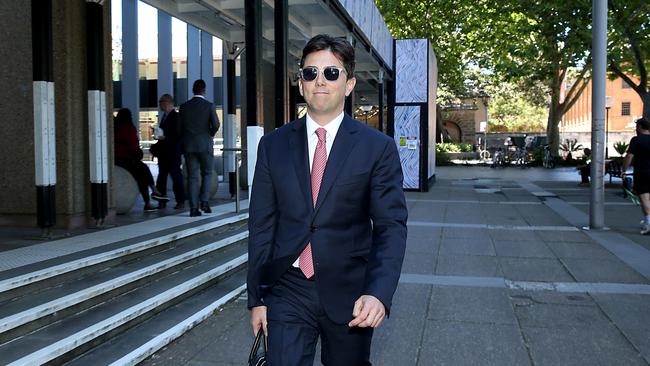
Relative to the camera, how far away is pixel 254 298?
2.38 m

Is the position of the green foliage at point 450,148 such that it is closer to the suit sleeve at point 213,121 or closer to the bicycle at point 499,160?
the bicycle at point 499,160

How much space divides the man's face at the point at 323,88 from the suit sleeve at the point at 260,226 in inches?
11.6

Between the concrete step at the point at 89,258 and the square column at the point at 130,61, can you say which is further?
the square column at the point at 130,61

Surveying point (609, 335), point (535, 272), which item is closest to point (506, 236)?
point (535, 272)

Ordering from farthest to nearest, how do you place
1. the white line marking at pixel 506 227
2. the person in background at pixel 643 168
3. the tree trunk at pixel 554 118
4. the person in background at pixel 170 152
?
the tree trunk at pixel 554 118 < the white line marking at pixel 506 227 < the person in background at pixel 170 152 < the person in background at pixel 643 168

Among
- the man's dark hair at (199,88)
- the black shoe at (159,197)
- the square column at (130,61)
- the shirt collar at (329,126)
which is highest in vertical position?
the square column at (130,61)

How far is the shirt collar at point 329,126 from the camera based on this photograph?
2408 millimetres

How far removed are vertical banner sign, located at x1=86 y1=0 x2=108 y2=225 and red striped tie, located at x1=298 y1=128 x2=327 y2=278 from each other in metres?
5.39

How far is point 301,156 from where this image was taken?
7.76 feet

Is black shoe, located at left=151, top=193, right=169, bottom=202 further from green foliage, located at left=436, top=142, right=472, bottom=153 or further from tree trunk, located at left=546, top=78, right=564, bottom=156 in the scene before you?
green foliage, located at left=436, top=142, right=472, bottom=153

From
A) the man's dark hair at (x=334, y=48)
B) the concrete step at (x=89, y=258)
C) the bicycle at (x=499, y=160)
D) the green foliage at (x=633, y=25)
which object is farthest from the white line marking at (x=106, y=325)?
the bicycle at (x=499, y=160)

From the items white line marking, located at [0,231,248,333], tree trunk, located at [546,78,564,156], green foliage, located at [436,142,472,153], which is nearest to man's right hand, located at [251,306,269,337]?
white line marking, located at [0,231,248,333]

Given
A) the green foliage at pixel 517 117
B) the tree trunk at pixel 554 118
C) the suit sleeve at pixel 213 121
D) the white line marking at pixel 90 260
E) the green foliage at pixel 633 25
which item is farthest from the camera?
the green foliage at pixel 517 117

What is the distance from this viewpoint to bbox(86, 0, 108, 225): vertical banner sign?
276 inches
